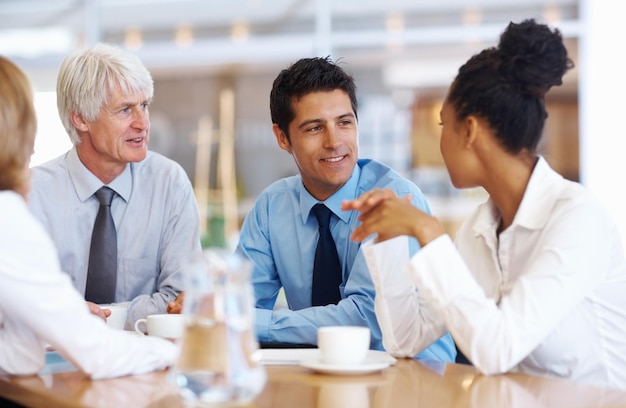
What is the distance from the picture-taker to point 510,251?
2045mm

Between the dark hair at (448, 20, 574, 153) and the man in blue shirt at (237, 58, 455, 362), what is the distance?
0.74 metres

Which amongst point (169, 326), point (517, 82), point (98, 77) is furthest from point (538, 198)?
point (98, 77)

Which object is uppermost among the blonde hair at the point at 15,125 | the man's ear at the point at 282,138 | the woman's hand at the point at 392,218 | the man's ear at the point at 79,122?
the blonde hair at the point at 15,125

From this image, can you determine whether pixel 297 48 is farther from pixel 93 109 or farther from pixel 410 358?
pixel 410 358

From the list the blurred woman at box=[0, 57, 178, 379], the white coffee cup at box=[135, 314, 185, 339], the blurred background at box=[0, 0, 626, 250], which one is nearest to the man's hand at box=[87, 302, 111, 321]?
the white coffee cup at box=[135, 314, 185, 339]

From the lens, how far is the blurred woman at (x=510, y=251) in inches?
69.6

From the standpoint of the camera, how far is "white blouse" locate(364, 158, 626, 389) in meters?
1.76

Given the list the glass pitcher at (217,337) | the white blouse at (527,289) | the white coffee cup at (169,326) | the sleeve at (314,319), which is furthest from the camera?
the sleeve at (314,319)

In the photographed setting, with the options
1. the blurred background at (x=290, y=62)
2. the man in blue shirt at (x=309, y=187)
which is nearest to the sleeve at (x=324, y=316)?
the man in blue shirt at (x=309, y=187)

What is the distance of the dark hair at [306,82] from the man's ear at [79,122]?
0.69 meters

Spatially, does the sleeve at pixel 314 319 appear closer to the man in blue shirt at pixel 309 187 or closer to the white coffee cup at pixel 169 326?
the man in blue shirt at pixel 309 187

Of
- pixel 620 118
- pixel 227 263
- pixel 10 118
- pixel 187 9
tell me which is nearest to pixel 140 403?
pixel 227 263

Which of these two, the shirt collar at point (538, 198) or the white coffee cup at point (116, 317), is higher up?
the shirt collar at point (538, 198)

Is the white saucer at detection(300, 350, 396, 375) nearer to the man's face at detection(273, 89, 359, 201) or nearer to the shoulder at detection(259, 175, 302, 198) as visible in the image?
the man's face at detection(273, 89, 359, 201)
